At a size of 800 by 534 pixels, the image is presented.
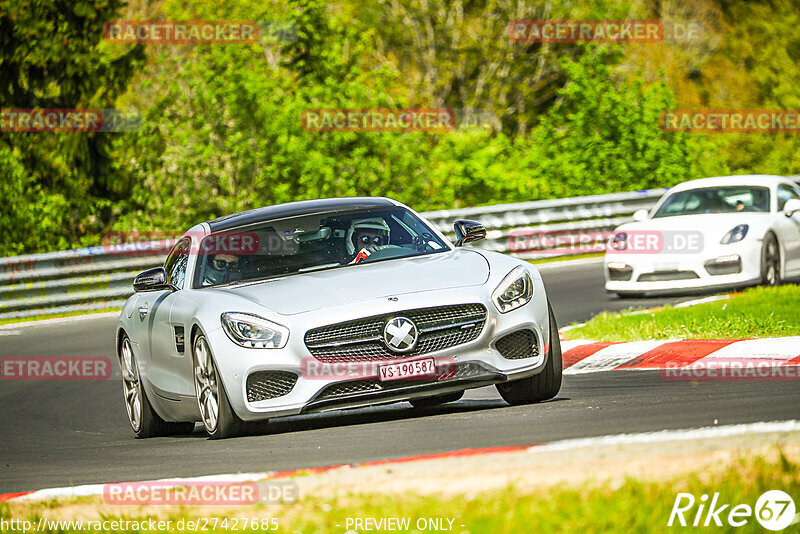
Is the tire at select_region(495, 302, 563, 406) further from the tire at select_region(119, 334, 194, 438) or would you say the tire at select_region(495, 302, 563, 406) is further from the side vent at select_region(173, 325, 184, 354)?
the tire at select_region(119, 334, 194, 438)

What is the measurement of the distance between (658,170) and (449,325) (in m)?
18.4

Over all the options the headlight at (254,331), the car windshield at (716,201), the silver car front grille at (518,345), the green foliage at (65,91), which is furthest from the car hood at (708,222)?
the green foliage at (65,91)

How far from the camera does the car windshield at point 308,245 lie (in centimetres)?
844

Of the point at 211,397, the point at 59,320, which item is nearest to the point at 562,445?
the point at 211,397

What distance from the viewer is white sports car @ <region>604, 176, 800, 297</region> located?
14320 mm

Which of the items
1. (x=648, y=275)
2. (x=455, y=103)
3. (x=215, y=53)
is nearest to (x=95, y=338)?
(x=648, y=275)

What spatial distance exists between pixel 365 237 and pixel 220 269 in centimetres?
96

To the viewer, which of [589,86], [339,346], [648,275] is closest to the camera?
[339,346]

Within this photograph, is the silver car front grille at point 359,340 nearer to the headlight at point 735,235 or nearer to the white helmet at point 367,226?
the white helmet at point 367,226

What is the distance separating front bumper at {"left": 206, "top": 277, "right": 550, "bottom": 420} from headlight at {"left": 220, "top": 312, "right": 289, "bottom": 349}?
36mm

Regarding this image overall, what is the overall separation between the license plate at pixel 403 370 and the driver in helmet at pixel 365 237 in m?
1.29

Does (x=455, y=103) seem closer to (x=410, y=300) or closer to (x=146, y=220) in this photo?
(x=146, y=220)

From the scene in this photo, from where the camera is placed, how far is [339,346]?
732cm

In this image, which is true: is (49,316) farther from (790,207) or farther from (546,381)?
(546,381)
